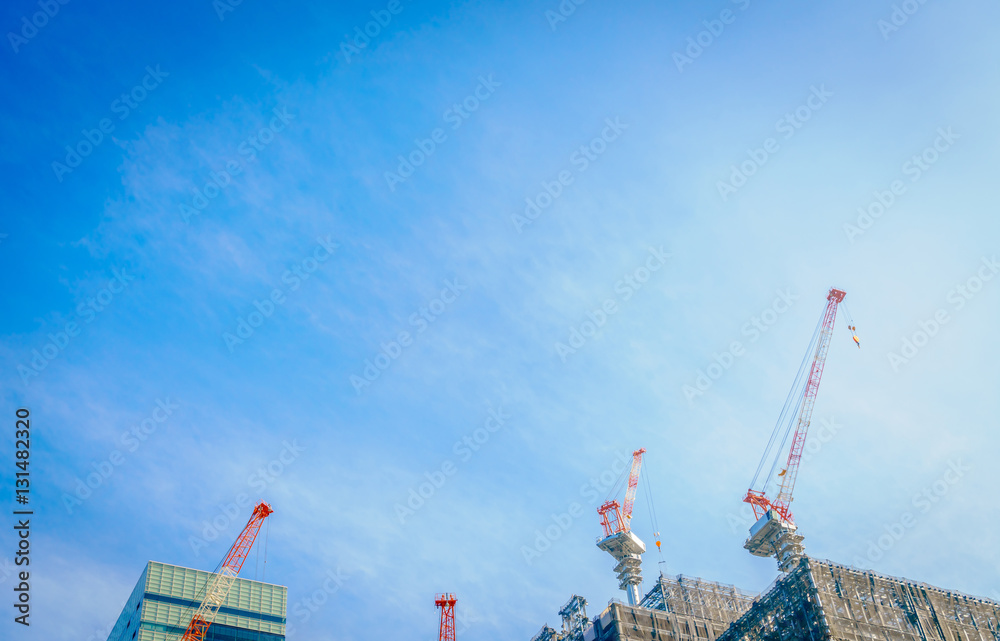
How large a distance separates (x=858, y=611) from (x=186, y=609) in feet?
434

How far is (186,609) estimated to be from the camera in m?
174

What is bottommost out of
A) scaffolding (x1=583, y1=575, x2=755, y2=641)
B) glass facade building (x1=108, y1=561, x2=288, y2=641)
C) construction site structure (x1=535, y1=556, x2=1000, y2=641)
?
construction site structure (x1=535, y1=556, x2=1000, y2=641)

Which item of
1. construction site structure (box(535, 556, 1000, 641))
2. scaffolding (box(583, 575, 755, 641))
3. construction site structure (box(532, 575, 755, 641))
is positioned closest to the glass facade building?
construction site structure (box(532, 575, 755, 641))

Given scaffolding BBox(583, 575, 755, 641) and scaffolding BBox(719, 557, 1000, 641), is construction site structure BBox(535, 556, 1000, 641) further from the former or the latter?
scaffolding BBox(583, 575, 755, 641)

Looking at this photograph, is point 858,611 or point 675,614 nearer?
point 858,611

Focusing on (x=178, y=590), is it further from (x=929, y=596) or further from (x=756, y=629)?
(x=929, y=596)

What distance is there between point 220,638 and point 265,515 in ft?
178

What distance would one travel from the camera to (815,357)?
17188 centimetres

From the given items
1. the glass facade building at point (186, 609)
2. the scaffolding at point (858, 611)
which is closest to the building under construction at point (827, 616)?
the scaffolding at point (858, 611)

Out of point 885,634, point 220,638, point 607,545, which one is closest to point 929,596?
point 885,634

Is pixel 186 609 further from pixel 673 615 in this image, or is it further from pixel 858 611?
pixel 858 611

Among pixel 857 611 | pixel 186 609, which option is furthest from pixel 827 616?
pixel 186 609

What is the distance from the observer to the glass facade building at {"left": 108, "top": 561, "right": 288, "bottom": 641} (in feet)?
556

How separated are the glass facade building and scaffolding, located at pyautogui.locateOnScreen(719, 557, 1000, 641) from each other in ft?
366
